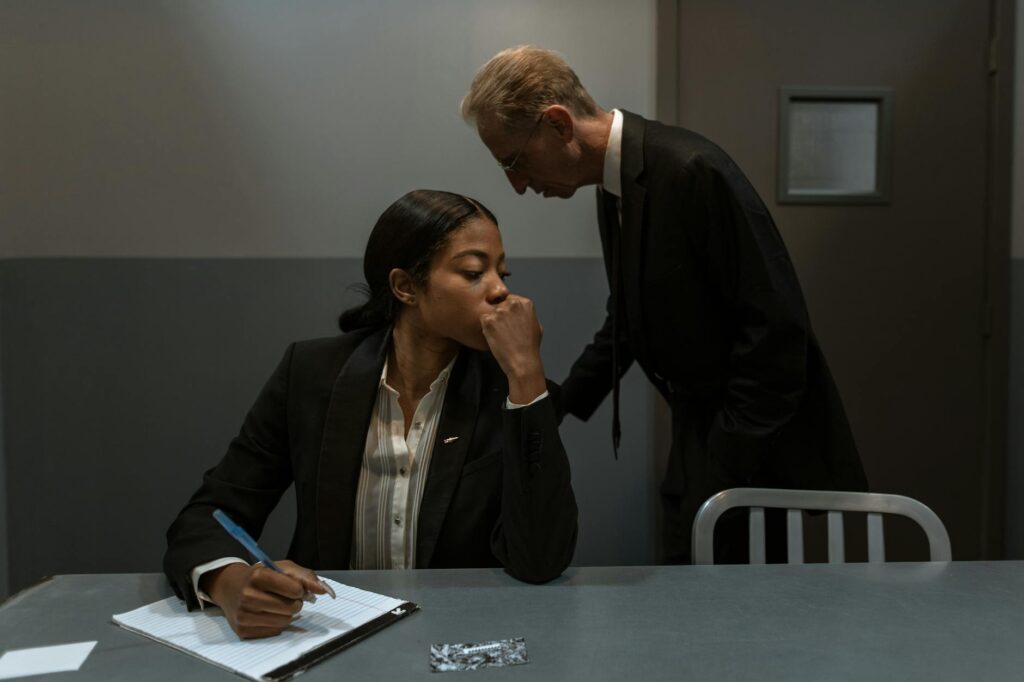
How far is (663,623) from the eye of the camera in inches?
43.4

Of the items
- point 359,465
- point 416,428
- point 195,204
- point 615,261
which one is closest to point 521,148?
point 615,261

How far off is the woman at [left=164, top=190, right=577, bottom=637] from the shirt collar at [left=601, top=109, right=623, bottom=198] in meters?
0.40

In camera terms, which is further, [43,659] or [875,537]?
[875,537]

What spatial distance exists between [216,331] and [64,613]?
4.91 feet

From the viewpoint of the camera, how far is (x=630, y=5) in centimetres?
251

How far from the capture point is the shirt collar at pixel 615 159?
5.69 feet

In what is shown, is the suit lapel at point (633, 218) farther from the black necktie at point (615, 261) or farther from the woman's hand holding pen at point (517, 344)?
the woman's hand holding pen at point (517, 344)

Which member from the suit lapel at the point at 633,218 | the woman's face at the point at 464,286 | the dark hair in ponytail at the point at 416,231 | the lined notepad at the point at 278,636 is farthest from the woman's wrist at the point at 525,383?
the suit lapel at the point at 633,218

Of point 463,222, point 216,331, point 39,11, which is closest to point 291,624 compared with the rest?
point 463,222

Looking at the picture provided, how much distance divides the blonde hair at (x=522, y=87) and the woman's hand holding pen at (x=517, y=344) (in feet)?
1.68

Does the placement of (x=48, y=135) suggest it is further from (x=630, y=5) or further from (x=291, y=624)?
(x=291, y=624)

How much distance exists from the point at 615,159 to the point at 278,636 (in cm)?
117

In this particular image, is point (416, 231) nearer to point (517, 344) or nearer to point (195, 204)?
point (517, 344)

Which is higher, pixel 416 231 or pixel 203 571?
pixel 416 231
